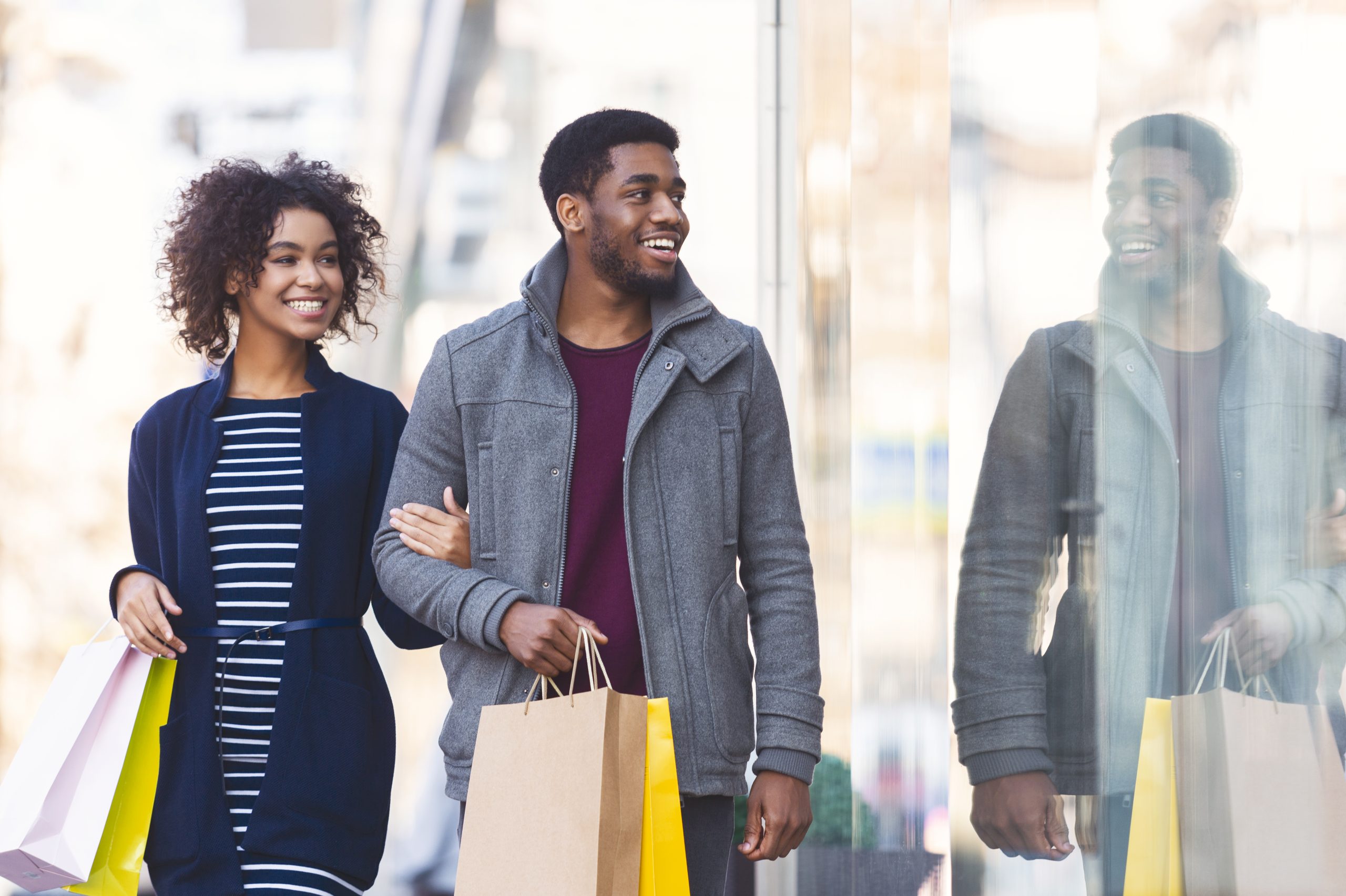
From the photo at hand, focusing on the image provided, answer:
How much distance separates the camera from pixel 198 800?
2.54 m

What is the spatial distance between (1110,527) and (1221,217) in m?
0.43

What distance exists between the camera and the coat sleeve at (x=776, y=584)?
2.33 metres

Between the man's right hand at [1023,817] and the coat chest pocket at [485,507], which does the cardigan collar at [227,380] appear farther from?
the man's right hand at [1023,817]

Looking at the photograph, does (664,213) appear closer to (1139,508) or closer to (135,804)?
(1139,508)

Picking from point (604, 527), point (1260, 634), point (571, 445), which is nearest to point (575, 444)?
point (571, 445)

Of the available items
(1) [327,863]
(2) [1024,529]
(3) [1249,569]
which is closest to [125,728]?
(1) [327,863]

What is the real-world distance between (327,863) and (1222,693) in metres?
1.57

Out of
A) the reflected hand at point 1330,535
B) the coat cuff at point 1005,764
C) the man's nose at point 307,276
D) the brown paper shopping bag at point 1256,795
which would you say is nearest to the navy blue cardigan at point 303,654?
the man's nose at point 307,276

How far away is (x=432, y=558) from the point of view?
2.37 m

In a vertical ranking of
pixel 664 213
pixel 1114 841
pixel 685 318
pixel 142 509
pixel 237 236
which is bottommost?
pixel 1114 841

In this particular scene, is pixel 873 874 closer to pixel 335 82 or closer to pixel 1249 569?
pixel 1249 569

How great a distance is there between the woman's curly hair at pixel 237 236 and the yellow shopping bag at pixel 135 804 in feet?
2.44

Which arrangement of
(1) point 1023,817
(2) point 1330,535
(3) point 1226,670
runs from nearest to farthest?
(2) point 1330,535, (3) point 1226,670, (1) point 1023,817

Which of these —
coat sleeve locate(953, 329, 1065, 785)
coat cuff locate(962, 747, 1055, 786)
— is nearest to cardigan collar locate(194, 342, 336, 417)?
coat sleeve locate(953, 329, 1065, 785)
